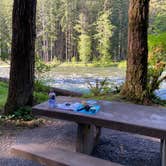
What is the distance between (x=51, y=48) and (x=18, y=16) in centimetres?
2526

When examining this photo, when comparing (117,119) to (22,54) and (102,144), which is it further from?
(22,54)

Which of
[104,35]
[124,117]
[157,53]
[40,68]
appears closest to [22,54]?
[124,117]

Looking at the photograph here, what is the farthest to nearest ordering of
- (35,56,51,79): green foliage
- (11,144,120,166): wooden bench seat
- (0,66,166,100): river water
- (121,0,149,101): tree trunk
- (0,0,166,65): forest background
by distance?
(0,0,166,65): forest background, (0,66,166,100): river water, (35,56,51,79): green foliage, (121,0,149,101): tree trunk, (11,144,120,166): wooden bench seat

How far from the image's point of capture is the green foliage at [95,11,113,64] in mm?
25859

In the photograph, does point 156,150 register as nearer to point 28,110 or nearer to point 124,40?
point 28,110

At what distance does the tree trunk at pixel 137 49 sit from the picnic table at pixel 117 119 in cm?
165

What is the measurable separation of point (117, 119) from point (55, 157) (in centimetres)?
57

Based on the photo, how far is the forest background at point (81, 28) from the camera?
26297 millimetres

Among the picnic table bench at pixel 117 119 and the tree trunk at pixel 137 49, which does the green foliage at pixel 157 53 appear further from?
the picnic table bench at pixel 117 119

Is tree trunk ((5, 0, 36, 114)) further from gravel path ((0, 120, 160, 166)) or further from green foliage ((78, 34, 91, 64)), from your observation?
green foliage ((78, 34, 91, 64))

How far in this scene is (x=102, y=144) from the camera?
9.57ft

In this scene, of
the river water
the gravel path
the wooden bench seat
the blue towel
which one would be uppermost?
the blue towel

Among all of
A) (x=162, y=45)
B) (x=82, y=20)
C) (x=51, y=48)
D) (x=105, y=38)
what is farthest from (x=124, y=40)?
(x=162, y=45)

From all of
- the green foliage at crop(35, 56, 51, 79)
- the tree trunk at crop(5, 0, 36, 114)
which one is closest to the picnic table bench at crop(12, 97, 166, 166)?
the tree trunk at crop(5, 0, 36, 114)
